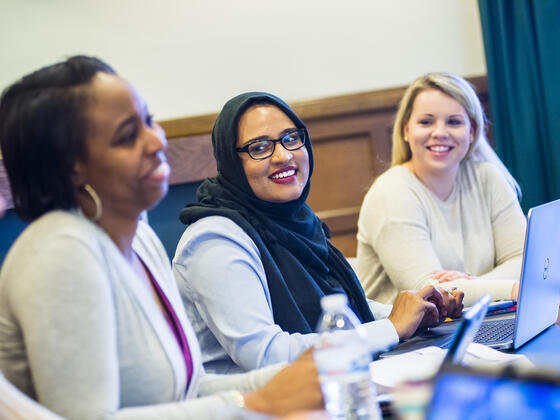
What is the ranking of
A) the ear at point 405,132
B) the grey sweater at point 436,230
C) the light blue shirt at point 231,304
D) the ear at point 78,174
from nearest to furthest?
the ear at point 78,174 → the light blue shirt at point 231,304 → the grey sweater at point 436,230 → the ear at point 405,132

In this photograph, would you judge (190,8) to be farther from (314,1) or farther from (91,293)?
(91,293)

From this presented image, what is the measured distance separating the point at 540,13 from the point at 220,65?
156 centimetres

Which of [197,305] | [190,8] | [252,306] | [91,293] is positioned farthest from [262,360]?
[190,8]

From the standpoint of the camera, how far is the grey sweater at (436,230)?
214 centimetres

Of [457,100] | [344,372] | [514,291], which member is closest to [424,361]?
[344,372]

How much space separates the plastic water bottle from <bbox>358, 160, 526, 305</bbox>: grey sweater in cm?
115

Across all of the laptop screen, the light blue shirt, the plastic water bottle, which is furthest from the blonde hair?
the laptop screen

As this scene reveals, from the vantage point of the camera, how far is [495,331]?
1.44m

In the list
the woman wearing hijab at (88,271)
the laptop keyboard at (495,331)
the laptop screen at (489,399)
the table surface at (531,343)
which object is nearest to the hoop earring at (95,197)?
the woman wearing hijab at (88,271)

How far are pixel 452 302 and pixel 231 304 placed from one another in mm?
586

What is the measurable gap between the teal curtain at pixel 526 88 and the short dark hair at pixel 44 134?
2609 millimetres

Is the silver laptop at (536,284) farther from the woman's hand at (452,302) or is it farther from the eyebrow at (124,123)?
the eyebrow at (124,123)

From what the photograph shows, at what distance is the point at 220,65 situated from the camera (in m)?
3.32

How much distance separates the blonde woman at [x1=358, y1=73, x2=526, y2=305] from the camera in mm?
2201
